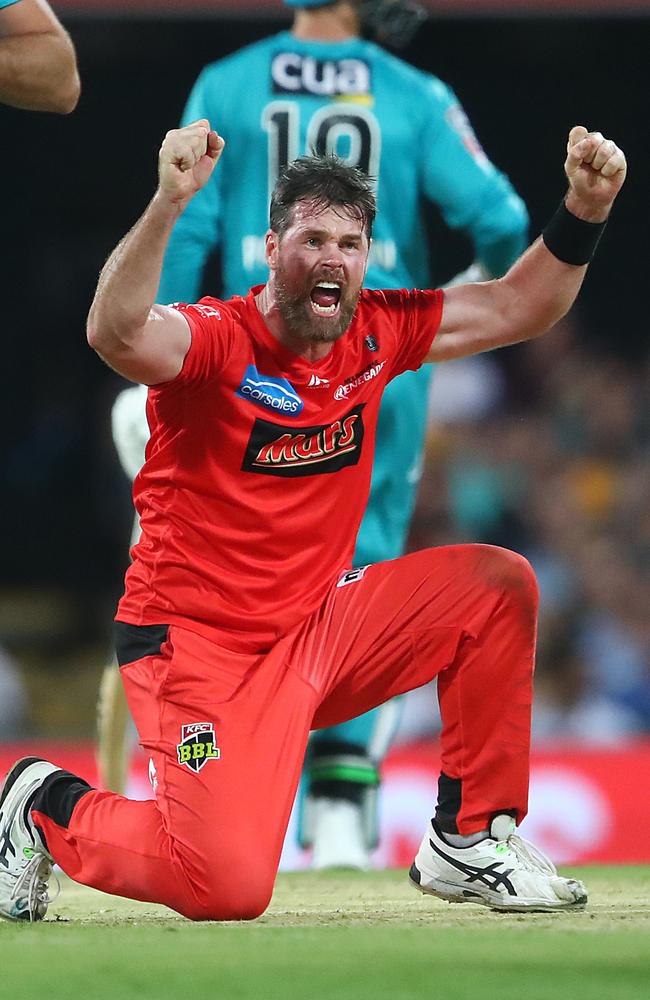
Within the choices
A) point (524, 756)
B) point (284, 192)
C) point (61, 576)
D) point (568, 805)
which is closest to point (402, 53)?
point (61, 576)

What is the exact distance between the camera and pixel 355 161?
5.31 meters

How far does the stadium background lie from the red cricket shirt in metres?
4.53

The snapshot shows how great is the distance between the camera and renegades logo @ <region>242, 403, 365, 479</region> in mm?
3812

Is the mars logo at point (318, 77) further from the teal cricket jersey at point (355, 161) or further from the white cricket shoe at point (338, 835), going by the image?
the white cricket shoe at point (338, 835)

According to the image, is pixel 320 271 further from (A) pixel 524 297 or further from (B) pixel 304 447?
(A) pixel 524 297

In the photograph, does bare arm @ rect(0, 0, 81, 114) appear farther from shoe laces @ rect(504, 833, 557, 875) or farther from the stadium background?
the stadium background

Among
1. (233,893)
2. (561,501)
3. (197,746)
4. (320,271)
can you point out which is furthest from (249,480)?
(561,501)

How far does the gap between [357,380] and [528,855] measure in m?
1.08

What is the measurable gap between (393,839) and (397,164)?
Result: 242 cm

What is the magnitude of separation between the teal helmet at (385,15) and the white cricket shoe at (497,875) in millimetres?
2684

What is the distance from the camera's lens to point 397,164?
17.6 feet

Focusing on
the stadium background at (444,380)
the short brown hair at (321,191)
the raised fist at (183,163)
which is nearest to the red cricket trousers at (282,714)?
the short brown hair at (321,191)

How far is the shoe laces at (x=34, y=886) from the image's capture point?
11.7ft

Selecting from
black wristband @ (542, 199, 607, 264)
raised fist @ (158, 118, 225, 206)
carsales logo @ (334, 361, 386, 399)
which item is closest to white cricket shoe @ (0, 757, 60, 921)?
carsales logo @ (334, 361, 386, 399)
